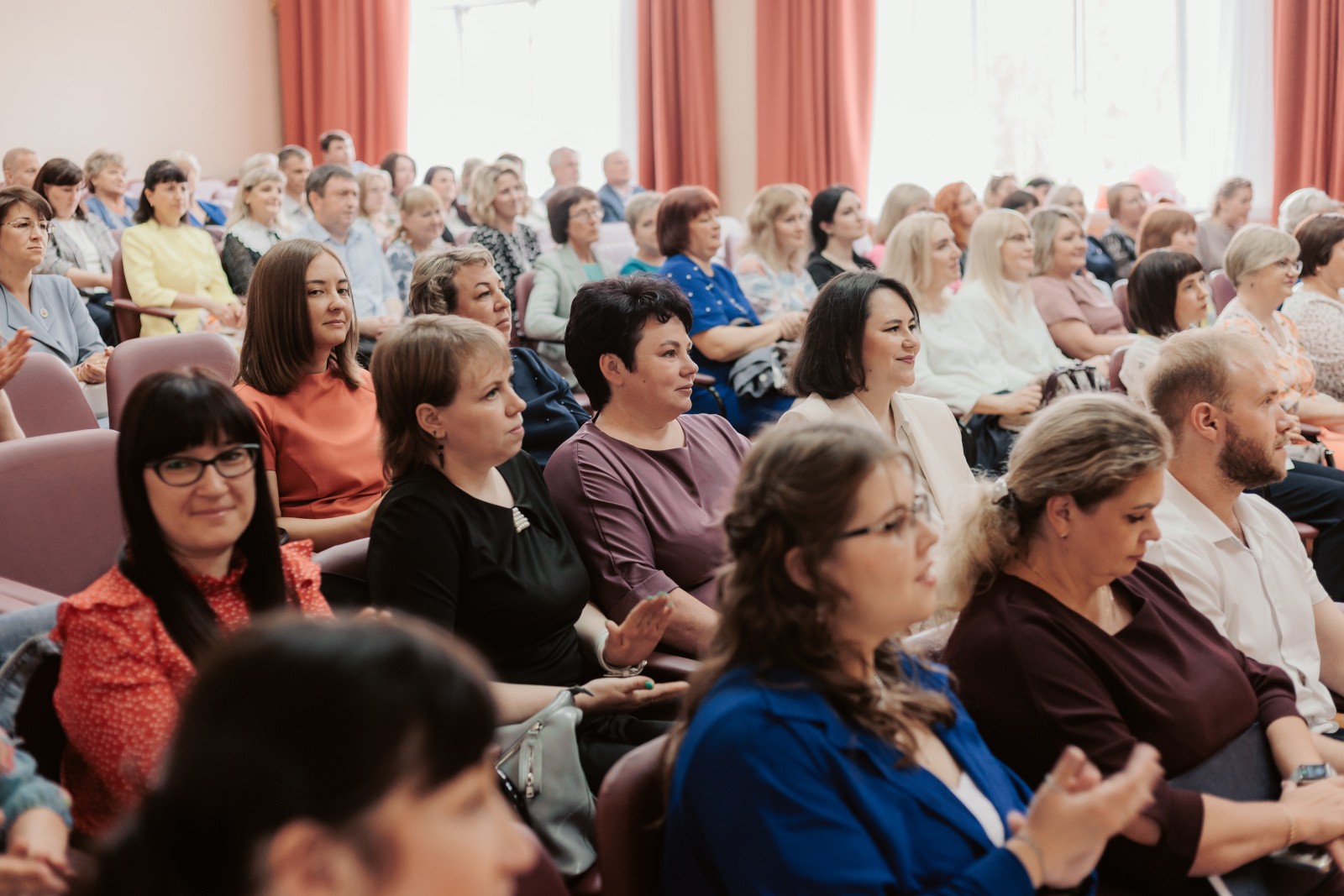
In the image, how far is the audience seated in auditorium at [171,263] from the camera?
510 cm

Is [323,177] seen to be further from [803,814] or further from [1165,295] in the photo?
[803,814]

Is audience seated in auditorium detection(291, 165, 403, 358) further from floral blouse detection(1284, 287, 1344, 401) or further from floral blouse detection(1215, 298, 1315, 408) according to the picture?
floral blouse detection(1284, 287, 1344, 401)

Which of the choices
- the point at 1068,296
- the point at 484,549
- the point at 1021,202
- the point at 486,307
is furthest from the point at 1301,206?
the point at 484,549

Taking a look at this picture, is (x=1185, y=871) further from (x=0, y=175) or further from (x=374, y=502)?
(x=0, y=175)

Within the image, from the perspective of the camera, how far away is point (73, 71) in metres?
9.16

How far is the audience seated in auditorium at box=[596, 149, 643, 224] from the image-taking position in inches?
369

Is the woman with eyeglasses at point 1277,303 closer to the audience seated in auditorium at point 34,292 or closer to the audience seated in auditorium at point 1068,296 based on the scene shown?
the audience seated in auditorium at point 1068,296

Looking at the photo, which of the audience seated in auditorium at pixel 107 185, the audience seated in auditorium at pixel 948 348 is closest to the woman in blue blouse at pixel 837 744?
the audience seated in auditorium at pixel 948 348

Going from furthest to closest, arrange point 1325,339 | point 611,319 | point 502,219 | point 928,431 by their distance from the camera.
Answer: point 502,219 < point 1325,339 < point 928,431 < point 611,319

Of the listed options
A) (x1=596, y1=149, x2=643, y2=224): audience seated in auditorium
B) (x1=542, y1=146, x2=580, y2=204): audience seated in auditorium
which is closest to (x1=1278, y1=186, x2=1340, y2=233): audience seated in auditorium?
(x1=596, y1=149, x2=643, y2=224): audience seated in auditorium

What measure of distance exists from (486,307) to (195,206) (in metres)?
5.35

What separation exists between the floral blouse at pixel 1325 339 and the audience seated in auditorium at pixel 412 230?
3.53 metres

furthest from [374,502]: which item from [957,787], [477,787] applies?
[477,787]

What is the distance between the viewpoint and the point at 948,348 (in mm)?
4457
